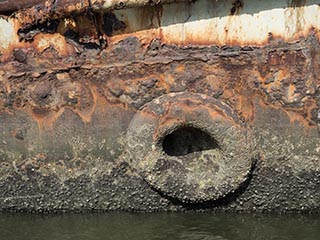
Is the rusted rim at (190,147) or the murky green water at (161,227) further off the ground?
the rusted rim at (190,147)

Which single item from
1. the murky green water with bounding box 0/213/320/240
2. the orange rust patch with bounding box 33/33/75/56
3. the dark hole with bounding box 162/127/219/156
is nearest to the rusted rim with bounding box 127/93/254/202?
the dark hole with bounding box 162/127/219/156

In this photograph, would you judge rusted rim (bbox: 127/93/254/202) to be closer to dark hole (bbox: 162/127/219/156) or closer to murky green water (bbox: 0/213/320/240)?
dark hole (bbox: 162/127/219/156)

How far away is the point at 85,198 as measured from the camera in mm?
3713

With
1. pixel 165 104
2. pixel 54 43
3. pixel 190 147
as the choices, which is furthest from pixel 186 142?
pixel 54 43

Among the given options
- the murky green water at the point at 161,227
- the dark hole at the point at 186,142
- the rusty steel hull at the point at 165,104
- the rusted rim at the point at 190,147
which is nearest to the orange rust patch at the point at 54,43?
the rusty steel hull at the point at 165,104

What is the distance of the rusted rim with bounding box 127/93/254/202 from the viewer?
3449 mm

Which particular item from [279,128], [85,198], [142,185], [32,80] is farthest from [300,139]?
[32,80]

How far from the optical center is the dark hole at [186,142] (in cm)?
358

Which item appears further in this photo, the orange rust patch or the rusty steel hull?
the orange rust patch

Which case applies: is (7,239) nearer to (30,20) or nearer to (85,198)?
(85,198)

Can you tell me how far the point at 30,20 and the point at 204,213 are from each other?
143 centimetres

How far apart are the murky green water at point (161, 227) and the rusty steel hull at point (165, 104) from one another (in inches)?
2.5

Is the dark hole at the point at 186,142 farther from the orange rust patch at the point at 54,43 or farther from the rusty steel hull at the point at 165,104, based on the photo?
the orange rust patch at the point at 54,43

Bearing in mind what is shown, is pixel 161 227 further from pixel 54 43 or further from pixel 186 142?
pixel 54 43
